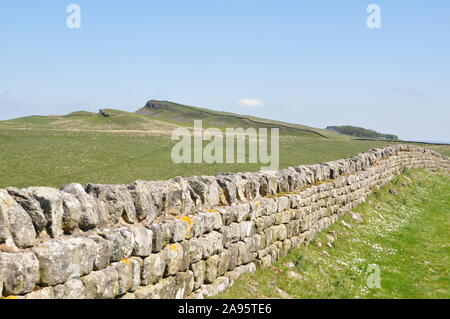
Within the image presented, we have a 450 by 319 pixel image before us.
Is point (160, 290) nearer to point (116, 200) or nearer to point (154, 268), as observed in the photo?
point (154, 268)

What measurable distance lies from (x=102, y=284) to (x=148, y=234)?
3.91 ft

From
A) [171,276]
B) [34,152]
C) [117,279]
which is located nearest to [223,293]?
[171,276]

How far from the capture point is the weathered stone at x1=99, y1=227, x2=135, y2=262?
6082mm

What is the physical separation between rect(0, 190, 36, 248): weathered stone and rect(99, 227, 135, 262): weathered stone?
1.03 metres

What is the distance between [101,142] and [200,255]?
29.8m

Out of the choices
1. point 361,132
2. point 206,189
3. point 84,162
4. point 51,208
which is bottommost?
point 84,162

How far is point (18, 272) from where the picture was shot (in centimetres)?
479

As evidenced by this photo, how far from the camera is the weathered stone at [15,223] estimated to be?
16.5 ft

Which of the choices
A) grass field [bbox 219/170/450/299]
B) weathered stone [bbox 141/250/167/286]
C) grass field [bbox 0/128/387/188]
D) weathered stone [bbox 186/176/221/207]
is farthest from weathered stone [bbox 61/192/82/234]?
grass field [bbox 0/128/387/188]

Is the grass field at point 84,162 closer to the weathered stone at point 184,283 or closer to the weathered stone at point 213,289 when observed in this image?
the weathered stone at point 213,289

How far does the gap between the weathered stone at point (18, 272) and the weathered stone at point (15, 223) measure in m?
0.27

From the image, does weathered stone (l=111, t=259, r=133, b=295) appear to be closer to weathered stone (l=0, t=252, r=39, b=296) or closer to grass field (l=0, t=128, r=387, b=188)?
weathered stone (l=0, t=252, r=39, b=296)

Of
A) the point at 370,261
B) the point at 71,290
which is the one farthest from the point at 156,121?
the point at 71,290

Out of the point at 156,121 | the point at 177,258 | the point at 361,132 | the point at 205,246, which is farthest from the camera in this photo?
the point at 361,132
